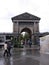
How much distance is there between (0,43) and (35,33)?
32.3 meters

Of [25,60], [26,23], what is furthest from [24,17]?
[25,60]

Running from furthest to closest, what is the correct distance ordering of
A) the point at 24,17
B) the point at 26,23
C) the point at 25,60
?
the point at 26,23 → the point at 24,17 → the point at 25,60

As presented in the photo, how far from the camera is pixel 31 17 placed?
85.1 m

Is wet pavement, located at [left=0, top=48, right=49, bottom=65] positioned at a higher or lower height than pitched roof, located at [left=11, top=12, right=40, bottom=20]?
lower

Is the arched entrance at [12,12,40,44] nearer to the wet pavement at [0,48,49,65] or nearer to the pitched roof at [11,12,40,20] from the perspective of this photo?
the pitched roof at [11,12,40,20]

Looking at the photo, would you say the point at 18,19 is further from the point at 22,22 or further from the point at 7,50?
the point at 7,50

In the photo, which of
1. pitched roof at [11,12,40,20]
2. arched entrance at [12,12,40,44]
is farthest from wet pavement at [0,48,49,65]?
pitched roof at [11,12,40,20]

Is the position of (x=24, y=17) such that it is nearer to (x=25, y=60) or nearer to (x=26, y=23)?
(x=26, y=23)

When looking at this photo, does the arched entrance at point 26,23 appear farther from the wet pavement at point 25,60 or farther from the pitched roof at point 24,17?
the wet pavement at point 25,60

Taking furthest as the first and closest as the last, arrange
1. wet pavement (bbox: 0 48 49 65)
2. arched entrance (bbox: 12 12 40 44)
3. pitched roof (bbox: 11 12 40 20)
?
arched entrance (bbox: 12 12 40 44), pitched roof (bbox: 11 12 40 20), wet pavement (bbox: 0 48 49 65)

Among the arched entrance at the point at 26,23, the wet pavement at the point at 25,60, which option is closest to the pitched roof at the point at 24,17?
the arched entrance at the point at 26,23

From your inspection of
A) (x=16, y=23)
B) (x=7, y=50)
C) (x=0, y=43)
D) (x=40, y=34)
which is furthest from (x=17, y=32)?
(x=7, y=50)

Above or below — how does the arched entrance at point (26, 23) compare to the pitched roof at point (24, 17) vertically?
below

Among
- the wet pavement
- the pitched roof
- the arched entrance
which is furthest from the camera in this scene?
the arched entrance
